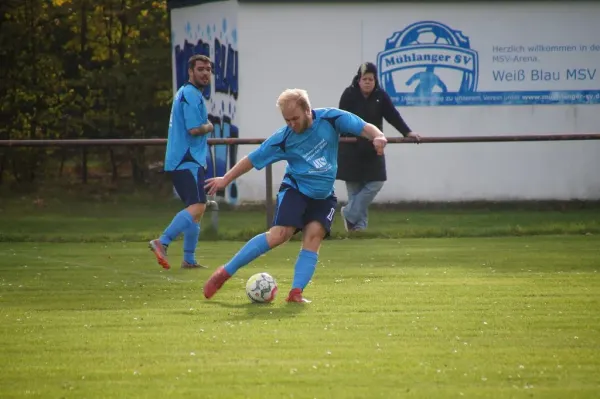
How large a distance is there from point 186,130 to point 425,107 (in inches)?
387

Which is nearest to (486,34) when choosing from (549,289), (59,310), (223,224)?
(223,224)

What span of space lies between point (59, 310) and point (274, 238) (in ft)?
5.65

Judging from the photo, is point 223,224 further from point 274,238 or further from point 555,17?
point 274,238

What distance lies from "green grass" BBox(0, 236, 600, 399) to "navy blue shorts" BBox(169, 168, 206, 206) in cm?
77

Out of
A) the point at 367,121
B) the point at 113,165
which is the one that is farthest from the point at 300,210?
the point at 113,165

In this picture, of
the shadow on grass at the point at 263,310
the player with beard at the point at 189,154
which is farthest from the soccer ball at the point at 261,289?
the player with beard at the point at 189,154

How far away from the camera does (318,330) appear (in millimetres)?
9203

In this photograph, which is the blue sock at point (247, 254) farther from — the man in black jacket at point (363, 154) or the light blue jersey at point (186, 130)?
the man in black jacket at point (363, 154)

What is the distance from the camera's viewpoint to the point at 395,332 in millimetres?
9117

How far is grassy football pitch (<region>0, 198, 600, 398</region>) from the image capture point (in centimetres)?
737

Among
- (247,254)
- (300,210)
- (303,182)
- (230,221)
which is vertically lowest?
(230,221)

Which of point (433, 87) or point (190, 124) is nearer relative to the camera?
point (190, 124)

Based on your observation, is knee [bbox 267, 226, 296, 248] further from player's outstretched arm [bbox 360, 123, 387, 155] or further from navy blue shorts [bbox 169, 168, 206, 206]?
navy blue shorts [bbox 169, 168, 206, 206]

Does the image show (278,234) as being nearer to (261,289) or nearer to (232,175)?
(261,289)
